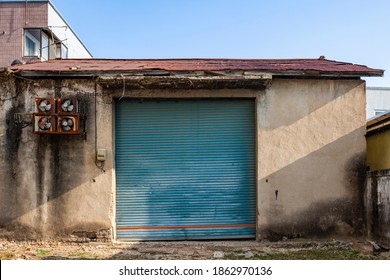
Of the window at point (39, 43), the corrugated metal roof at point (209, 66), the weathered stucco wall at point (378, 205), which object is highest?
the window at point (39, 43)

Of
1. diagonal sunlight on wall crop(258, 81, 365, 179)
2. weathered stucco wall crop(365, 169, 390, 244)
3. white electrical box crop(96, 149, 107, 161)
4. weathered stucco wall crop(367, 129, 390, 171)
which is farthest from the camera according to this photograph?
weathered stucco wall crop(367, 129, 390, 171)

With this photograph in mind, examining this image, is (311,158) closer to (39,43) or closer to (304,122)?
(304,122)

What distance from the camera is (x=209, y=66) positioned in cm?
906

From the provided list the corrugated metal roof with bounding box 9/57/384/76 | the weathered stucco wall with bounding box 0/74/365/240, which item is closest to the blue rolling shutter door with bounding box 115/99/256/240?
the weathered stucco wall with bounding box 0/74/365/240

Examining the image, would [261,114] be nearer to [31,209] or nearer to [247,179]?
[247,179]

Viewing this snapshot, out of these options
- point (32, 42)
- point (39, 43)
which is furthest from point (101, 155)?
point (32, 42)

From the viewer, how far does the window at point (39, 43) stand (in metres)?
18.5

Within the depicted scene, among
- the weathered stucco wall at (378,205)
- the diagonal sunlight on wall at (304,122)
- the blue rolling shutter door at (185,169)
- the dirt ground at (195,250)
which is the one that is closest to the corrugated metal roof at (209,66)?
the diagonal sunlight on wall at (304,122)

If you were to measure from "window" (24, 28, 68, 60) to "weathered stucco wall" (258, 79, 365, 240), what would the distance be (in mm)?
13592

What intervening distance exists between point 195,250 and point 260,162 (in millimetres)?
2365

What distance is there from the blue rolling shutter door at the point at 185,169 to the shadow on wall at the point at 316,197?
1.61ft

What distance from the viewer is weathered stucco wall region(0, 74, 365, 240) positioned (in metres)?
8.48

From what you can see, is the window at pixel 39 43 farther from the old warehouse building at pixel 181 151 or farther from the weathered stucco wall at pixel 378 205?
the weathered stucco wall at pixel 378 205

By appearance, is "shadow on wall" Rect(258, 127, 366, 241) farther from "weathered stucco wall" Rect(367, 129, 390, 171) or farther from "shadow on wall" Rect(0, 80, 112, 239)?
"shadow on wall" Rect(0, 80, 112, 239)
